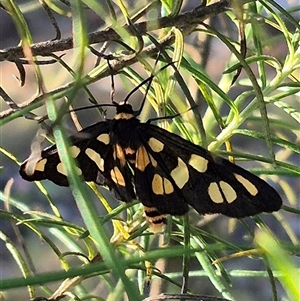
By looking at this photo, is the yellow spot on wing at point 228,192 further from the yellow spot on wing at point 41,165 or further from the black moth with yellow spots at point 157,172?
the yellow spot on wing at point 41,165

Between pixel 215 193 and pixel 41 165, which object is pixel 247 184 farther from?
pixel 41 165

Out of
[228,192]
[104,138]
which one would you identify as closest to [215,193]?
[228,192]

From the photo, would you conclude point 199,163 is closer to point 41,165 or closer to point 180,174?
point 180,174

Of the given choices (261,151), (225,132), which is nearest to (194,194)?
(225,132)

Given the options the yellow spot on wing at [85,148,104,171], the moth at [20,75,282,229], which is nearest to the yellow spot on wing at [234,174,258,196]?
the moth at [20,75,282,229]

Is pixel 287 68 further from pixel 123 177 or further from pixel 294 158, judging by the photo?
pixel 294 158

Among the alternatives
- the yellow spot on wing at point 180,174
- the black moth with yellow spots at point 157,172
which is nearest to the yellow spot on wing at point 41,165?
the black moth with yellow spots at point 157,172
